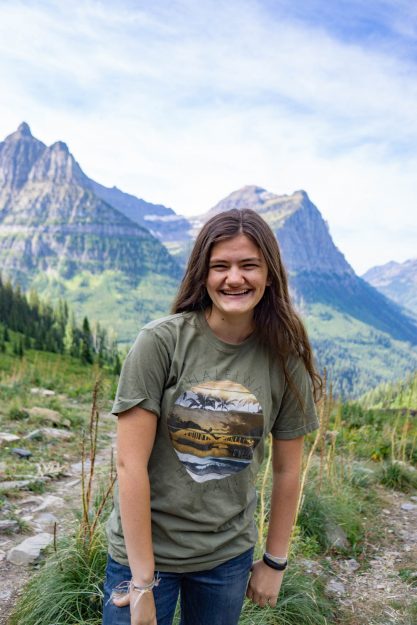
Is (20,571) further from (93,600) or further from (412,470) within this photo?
(412,470)

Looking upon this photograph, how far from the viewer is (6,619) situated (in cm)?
325

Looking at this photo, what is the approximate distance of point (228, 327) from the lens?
204 cm

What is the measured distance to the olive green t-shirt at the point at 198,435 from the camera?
1902 millimetres

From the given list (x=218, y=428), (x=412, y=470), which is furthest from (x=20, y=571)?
(x=412, y=470)

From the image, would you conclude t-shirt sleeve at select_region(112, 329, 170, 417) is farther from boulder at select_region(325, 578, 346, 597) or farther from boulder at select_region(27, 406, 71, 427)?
boulder at select_region(27, 406, 71, 427)

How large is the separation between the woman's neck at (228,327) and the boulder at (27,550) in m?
3.03

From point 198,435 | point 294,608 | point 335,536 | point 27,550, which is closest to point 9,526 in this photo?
point 27,550

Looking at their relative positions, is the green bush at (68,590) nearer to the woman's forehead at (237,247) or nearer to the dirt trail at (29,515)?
the dirt trail at (29,515)

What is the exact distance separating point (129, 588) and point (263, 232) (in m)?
1.45

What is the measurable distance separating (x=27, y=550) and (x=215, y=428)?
294 centimetres

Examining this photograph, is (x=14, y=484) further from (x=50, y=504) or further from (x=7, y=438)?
(x=7, y=438)

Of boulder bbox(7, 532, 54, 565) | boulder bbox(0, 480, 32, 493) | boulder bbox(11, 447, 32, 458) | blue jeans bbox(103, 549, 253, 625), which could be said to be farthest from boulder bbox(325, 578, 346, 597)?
boulder bbox(11, 447, 32, 458)

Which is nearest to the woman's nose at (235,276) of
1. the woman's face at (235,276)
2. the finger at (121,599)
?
the woman's face at (235,276)

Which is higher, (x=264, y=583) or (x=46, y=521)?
(x=264, y=583)
